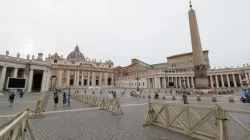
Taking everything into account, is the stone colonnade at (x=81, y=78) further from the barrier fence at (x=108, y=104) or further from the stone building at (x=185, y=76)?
the barrier fence at (x=108, y=104)

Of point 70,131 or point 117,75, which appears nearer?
point 70,131

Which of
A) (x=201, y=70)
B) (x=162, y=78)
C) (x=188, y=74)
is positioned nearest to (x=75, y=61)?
(x=162, y=78)

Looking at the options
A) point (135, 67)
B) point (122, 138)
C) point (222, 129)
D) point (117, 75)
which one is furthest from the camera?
point (117, 75)

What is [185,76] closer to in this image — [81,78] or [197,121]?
[197,121]

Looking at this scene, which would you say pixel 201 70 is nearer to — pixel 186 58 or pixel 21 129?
pixel 21 129

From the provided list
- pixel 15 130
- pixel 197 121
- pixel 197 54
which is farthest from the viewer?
pixel 197 54

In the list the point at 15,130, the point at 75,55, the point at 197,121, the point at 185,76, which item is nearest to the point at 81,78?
the point at 75,55

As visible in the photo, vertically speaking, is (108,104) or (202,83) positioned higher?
(202,83)

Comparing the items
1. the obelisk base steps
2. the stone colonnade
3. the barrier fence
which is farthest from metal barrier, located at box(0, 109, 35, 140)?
the stone colonnade

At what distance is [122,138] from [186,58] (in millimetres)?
72391

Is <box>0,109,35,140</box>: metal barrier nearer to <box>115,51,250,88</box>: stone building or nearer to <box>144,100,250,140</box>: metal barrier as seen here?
<box>144,100,250,140</box>: metal barrier

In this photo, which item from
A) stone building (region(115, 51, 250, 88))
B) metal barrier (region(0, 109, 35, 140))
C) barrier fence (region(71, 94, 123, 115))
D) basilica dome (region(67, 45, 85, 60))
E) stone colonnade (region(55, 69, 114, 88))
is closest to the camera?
metal barrier (region(0, 109, 35, 140))

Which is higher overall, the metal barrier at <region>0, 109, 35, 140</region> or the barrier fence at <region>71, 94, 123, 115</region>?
the metal barrier at <region>0, 109, 35, 140</region>

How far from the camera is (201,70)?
22.7 meters
